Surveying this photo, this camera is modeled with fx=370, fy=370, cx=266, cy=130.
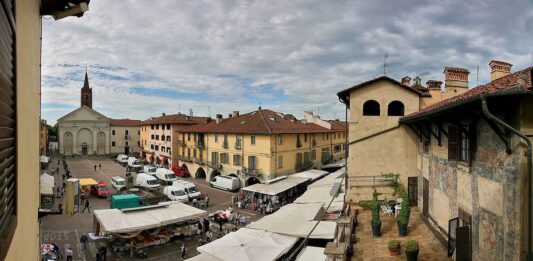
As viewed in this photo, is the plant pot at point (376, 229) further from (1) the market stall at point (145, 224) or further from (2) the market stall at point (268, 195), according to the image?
(2) the market stall at point (268, 195)

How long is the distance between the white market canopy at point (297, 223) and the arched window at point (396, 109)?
665cm

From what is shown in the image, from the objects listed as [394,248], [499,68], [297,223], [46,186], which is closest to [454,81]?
[499,68]

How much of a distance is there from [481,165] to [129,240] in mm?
18974

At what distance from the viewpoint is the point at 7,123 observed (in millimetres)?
2893

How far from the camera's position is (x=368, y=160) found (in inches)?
762

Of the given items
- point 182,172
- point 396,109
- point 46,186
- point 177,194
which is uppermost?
point 396,109

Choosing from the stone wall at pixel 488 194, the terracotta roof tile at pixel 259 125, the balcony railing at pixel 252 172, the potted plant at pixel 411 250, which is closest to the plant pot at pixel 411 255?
the potted plant at pixel 411 250

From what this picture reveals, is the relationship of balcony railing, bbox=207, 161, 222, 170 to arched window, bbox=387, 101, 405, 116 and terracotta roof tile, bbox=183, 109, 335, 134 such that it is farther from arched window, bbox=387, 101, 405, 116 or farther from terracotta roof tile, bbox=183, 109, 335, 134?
arched window, bbox=387, 101, 405, 116

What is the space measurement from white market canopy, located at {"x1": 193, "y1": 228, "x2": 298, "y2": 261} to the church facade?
242ft

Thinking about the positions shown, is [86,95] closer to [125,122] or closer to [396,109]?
[125,122]

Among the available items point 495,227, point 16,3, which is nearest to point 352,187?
point 495,227

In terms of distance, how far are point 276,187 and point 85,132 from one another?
6363 centimetres

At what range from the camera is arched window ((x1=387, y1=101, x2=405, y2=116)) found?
19.5 metres

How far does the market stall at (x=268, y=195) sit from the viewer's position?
31.2 metres
